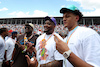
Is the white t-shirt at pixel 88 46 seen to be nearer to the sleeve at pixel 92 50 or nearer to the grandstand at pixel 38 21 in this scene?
the sleeve at pixel 92 50

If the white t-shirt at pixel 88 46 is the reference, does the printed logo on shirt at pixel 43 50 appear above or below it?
below

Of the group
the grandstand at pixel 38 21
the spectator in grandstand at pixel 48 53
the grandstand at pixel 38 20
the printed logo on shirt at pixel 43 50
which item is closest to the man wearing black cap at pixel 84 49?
the spectator in grandstand at pixel 48 53

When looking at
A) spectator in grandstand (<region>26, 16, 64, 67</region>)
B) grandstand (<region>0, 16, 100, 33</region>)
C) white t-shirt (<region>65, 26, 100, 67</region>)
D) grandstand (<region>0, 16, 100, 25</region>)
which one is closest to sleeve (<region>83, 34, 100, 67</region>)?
white t-shirt (<region>65, 26, 100, 67</region>)

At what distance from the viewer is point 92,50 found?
3.01 ft

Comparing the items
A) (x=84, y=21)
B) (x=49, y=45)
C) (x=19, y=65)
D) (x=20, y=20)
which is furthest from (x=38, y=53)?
(x=20, y=20)

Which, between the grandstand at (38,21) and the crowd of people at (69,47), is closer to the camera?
the crowd of people at (69,47)

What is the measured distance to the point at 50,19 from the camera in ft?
7.99

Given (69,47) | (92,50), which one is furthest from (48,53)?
(92,50)

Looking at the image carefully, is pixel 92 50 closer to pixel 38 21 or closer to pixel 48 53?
pixel 48 53

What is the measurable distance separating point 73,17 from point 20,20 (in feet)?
93.4

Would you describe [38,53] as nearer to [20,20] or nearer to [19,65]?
[19,65]

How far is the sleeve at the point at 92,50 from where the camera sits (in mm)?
893

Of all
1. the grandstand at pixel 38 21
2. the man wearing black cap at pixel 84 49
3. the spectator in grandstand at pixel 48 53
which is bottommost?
the spectator in grandstand at pixel 48 53

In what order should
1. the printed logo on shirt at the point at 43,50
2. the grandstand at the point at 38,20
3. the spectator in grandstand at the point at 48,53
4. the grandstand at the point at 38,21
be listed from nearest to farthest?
the spectator in grandstand at the point at 48,53 < the printed logo on shirt at the point at 43,50 < the grandstand at the point at 38,21 < the grandstand at the point at 38,20
